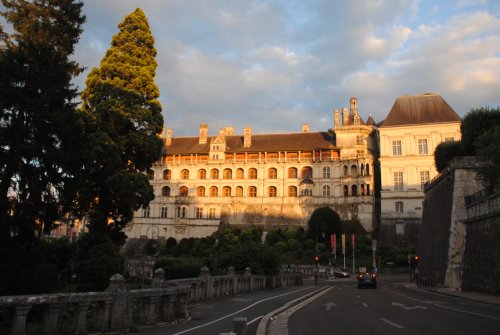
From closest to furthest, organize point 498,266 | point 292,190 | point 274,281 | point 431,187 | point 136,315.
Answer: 1. point 136,315
2. point 498,266
3. point 274,281
4. point 431,187
5. point 292,190

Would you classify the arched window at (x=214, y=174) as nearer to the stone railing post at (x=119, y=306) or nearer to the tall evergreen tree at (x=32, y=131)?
the tall evergreen tree at (x=32, y=131)

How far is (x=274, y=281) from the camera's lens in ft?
116

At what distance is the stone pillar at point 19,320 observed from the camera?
27.6 ft

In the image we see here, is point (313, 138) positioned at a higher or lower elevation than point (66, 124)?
higher

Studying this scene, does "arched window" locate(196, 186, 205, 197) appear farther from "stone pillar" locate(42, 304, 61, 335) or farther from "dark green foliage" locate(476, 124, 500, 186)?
"stone pillar" locate(42, 304, 61, 335)

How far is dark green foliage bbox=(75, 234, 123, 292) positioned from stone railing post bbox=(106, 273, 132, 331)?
14828 mm

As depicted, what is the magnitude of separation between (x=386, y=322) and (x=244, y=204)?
75425 millimetres

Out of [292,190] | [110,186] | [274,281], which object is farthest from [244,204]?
[110,186]

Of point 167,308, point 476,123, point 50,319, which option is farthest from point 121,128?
point 476,123

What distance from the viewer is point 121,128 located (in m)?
30.3

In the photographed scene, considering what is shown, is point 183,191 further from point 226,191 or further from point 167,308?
point 167,308

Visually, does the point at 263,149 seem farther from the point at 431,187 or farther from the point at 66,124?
the point at 66,124

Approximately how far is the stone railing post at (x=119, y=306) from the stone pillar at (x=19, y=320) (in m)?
2.82

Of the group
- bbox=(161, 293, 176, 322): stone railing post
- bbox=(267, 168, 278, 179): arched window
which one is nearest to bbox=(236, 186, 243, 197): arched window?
bbox=(267, 168, 278, 179): arched window
